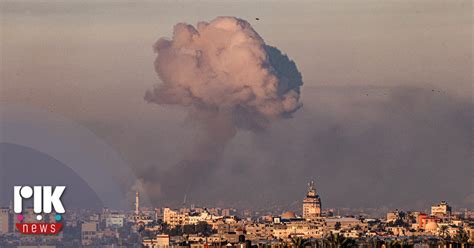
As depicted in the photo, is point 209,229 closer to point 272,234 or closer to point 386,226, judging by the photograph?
point 272,234

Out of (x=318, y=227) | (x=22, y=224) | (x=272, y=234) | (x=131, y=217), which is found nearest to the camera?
(x=22, y=224)

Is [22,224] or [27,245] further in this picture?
[27,245]

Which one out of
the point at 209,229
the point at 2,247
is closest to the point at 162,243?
the point at 2,247

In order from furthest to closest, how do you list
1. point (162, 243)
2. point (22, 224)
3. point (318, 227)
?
point (318, 227) < point (162, 243) < point (22, 224)

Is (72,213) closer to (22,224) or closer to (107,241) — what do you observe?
(107,241)
